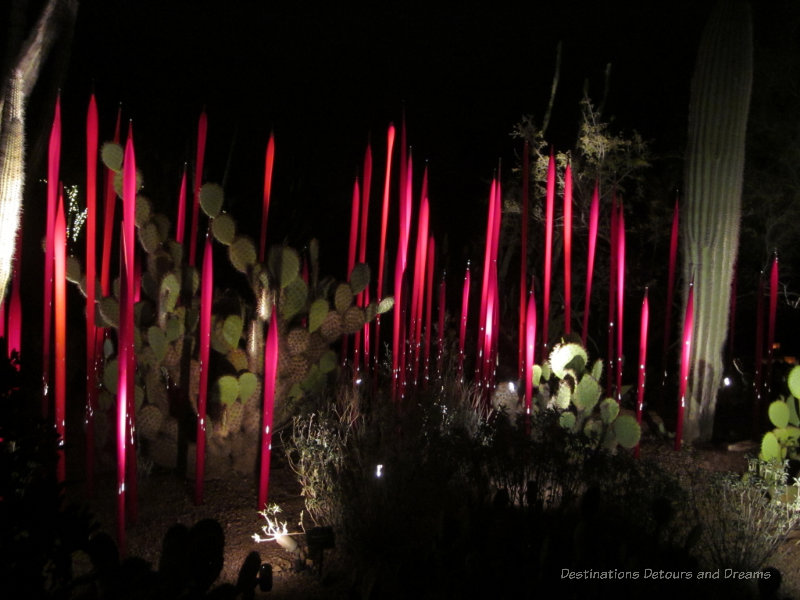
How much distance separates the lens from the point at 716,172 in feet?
21.2

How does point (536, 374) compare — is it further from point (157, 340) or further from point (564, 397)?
point (157, 340)

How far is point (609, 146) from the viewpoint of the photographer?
30.7ft

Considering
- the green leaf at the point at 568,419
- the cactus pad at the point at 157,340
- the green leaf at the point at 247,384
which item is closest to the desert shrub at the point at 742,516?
the green leaf at the point at 568,419

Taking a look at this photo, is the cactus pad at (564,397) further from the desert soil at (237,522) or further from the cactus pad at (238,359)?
the cactus pad at (238,359)

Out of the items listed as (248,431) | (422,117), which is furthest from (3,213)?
(422,117)

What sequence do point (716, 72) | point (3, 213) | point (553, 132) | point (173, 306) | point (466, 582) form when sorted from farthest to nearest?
point (553, 132) → point (716, 72) → point (173, 306) → point (3, 213) → point (466, 582)

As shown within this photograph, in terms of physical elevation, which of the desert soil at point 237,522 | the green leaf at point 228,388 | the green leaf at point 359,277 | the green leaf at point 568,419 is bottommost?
the desert soil at point 237,522

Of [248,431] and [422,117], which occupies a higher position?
[422,117]

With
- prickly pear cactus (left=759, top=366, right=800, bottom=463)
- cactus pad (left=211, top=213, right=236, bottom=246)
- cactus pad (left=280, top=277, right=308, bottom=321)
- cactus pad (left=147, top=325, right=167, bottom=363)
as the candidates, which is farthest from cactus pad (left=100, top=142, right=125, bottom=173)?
prickly pear cactus (left=759, top=366, right=800, bottom=463)

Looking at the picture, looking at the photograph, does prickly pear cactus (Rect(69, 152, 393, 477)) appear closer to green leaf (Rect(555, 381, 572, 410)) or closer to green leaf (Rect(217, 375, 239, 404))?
green leaf (Rect(217, 375, 239, 404))

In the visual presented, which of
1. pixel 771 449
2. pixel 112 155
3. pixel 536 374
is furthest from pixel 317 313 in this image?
pixel 771 449

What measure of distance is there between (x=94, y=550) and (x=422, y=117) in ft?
44.6

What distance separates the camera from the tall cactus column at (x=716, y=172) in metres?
6.45

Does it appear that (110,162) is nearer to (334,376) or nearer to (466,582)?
(334,376)
